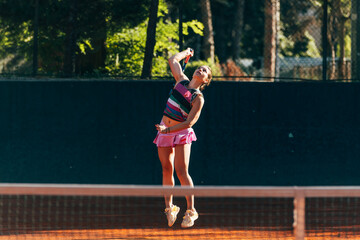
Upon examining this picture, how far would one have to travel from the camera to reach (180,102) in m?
6.59

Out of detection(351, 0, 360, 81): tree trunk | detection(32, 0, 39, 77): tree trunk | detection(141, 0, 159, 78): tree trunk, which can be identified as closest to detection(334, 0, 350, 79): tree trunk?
detection(351, 0, 360, 81): tree trunk

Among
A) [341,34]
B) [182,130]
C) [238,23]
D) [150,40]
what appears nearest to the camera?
[182,130]

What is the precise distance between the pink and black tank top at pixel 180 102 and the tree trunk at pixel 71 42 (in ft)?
9.64

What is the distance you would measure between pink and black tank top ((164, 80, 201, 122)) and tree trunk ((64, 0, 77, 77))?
2937 mm

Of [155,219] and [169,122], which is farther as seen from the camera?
[155,219]

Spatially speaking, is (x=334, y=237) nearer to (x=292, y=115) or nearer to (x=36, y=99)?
(x=292, y=115)

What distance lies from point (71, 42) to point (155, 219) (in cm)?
314

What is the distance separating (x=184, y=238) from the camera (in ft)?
21.0

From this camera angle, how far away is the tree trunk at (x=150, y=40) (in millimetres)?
9305

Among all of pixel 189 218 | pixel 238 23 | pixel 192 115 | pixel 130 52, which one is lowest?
pixel 189 218

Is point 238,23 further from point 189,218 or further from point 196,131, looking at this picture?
point 189,218

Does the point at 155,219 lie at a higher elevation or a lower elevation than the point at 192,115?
lower

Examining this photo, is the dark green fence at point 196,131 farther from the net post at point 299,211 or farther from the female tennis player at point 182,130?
the net post at point 299,211

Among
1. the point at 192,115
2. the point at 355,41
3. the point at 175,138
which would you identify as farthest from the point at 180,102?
the point at 355,41
